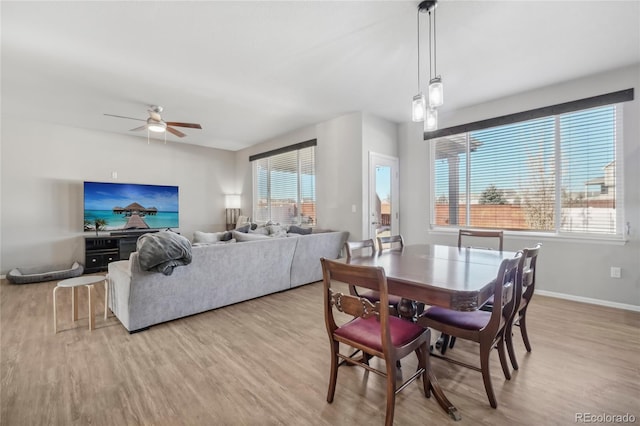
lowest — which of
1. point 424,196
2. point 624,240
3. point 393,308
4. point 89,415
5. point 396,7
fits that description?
point 89,415

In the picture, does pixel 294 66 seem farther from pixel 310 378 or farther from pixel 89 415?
pixel 89 415

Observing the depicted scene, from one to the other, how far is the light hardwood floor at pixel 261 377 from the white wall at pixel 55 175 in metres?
2.79

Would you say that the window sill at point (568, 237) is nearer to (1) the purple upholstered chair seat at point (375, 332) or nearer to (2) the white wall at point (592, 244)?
(2) the white wall at point (592, 244)

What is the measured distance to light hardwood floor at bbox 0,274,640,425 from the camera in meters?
1.63

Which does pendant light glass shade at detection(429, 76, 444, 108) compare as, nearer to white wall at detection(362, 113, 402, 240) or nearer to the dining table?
the dining table

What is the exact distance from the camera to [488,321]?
1757 mm

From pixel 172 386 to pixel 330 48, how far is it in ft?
10.1

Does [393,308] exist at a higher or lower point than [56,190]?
lower

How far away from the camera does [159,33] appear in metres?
2.49

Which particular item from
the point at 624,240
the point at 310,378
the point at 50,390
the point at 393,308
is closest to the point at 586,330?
the point at 624,240

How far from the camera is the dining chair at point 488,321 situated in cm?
161

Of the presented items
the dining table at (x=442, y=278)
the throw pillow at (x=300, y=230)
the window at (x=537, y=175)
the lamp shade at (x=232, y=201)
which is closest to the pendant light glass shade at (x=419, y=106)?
the dining table at (x=442, y=278)

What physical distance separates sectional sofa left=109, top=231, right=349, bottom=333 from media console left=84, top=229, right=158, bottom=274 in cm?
257

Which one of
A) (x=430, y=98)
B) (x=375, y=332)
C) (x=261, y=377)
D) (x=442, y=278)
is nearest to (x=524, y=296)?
(x=442, y=278)
